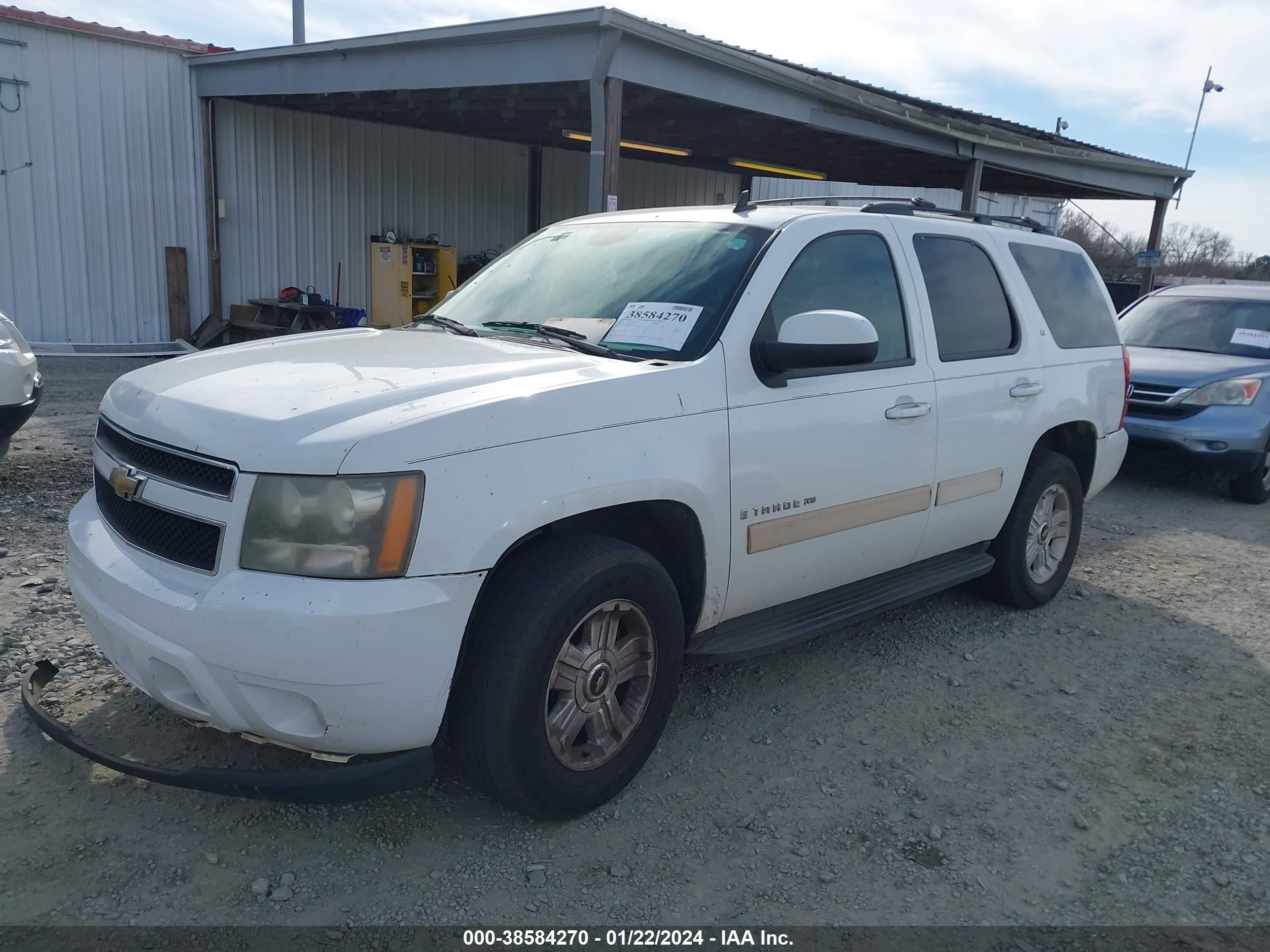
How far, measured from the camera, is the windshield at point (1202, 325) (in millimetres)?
8633

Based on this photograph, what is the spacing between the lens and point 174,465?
9.10 feet

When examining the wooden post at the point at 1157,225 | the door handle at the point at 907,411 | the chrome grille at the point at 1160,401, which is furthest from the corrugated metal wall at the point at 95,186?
the wooden post at the point at 1157,225

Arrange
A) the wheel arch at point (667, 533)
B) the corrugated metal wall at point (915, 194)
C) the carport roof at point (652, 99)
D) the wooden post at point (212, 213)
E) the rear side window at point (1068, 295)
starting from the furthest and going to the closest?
1. the corrugated metal wall at point (915, 194)
2. the wooden post at point (212, 213)
3. the carport roof at point (652, 99)
4. the rear side window at point (1068, 295)
5. the wheel arch at point (667, 533)

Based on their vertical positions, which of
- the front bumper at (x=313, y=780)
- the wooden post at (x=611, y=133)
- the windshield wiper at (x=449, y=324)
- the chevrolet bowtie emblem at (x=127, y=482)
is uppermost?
the wooden post at (x=611, y=133)

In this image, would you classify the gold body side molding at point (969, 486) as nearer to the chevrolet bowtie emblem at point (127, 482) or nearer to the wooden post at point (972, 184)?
the chevrolet bowtie emblem at point (127, 482)

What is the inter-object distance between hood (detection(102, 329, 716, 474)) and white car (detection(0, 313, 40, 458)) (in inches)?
117

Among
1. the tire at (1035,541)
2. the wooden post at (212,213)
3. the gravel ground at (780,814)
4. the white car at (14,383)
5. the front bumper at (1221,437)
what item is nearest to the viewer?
the gravel ground at (780,814)

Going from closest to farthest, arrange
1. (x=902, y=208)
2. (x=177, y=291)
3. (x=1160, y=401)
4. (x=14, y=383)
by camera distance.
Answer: (x=902, y=208), (x=14, y=383), (x=1160, y=401), (x=177, y=291)

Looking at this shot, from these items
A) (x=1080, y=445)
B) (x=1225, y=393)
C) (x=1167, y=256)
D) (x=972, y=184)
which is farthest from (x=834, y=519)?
(x=1167, y=256)

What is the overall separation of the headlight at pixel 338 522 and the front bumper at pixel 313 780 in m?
0.55

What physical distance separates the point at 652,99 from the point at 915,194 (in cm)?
1428

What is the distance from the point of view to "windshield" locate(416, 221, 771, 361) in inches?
134

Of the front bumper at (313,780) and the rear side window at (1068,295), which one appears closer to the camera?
the front bumper at (313,780)

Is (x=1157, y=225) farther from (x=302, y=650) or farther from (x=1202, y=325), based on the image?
(x=302, y=650)
